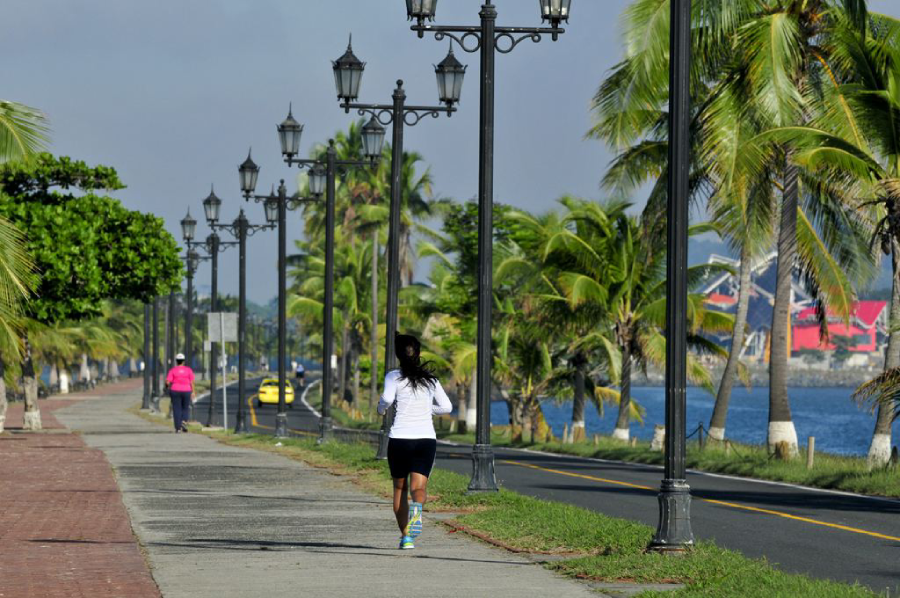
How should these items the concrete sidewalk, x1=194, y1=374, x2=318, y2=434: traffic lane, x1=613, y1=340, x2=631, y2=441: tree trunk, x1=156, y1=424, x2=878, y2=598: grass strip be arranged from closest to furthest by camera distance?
1. x1=156, y1=424, x2=878, y2=598: grass strip
2. the concrete sidewalk
3. x1=613, y1=340, x2=631, y2=441: tree trunk
4. x1=194, y1=374, x2=318, y2=434: traffic lane

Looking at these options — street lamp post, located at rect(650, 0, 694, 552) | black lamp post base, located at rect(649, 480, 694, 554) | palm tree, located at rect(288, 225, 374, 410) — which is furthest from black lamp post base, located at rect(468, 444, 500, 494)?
palm tree, located at rect(288, 225, 374, 410)

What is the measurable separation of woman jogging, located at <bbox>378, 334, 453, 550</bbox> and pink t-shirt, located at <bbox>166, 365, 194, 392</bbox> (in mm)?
23759

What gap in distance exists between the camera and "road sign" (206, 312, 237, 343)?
40906 mm

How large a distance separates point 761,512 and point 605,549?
693 cm

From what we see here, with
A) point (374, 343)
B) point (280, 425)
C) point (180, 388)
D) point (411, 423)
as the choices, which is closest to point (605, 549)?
point (411, 423)

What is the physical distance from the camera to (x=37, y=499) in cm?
1856

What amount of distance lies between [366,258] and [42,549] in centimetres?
6909

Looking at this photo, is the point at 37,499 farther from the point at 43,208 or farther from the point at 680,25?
the point at 43,208

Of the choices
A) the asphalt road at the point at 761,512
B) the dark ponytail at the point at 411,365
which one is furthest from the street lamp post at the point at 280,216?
the dark ponytail at the point at 411,365

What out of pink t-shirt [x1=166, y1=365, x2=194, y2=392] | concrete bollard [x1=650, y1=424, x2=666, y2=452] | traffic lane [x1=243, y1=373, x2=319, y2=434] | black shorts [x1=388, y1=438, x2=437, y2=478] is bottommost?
traffic lane [x1=243, y1=373, x2=319, y2=434]

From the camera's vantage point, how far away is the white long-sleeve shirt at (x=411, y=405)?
12.5m

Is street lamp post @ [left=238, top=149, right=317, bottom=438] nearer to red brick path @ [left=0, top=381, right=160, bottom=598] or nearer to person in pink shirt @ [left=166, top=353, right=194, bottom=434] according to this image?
person in pink shirt @ [left=166, top=353, right=194, bottom=434]

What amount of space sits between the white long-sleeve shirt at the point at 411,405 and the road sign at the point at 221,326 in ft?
93.8

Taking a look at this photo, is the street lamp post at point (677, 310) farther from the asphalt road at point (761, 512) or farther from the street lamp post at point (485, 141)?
the street lamp post at point (485, 141)
